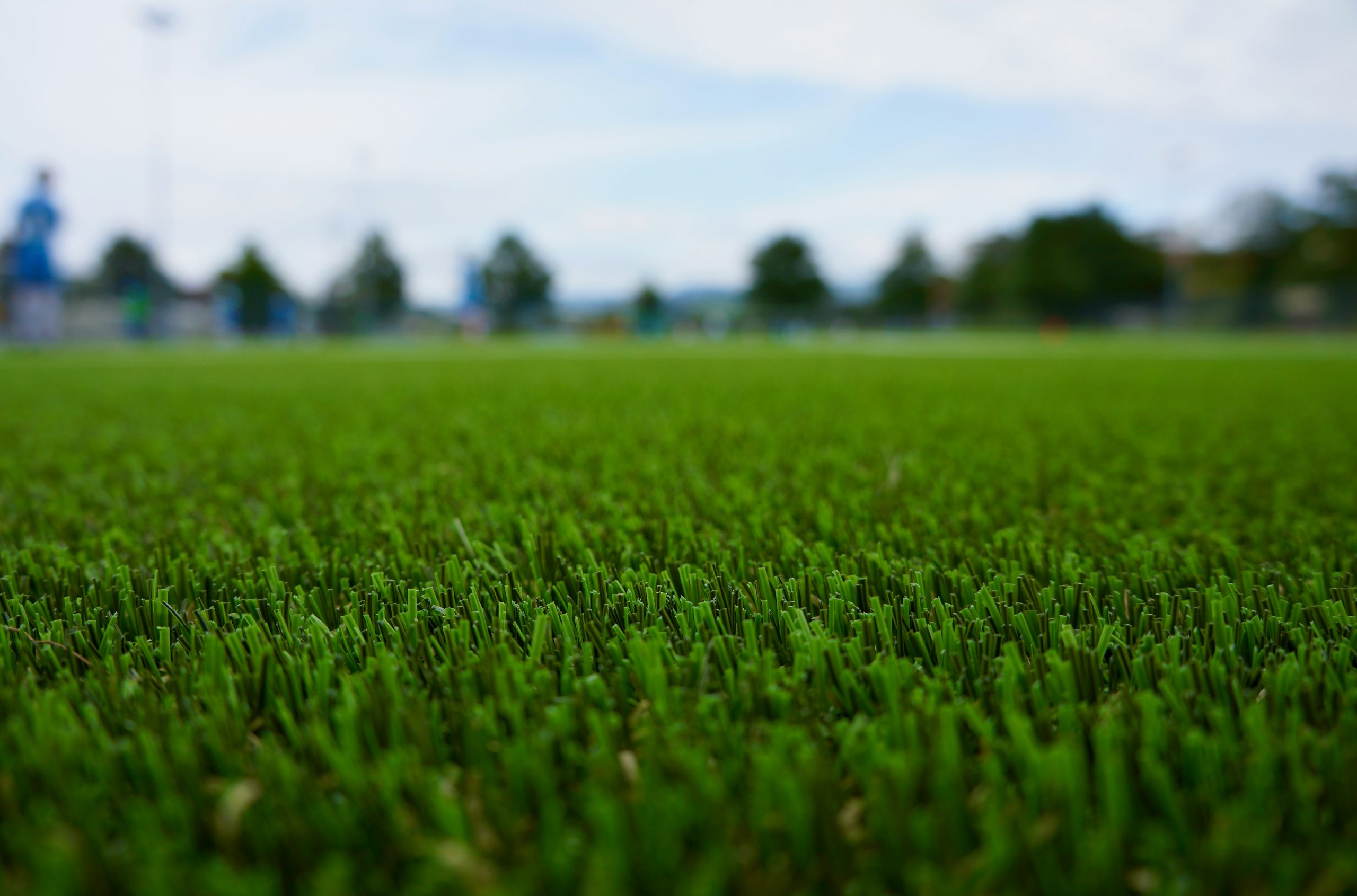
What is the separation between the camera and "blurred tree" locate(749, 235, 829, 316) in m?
83.9

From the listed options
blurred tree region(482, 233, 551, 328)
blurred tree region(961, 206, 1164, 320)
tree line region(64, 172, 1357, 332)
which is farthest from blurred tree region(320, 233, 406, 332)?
blurred tree region(961, 206, 1164, 320)

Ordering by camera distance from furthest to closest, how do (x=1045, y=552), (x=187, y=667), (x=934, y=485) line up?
(x=934, y=485), (x=1045, y=552), (x=187, y=667)

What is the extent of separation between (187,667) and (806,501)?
1205 mm

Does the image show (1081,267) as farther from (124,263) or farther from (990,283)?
(124,263)

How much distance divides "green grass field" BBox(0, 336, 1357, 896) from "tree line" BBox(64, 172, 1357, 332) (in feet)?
143

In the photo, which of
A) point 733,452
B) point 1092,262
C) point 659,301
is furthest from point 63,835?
point 659,301

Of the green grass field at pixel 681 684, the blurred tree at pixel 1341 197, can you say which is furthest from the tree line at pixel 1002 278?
the green grass field at pixel 681 684

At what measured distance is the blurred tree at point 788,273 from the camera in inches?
3302

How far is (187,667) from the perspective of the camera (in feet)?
2.95

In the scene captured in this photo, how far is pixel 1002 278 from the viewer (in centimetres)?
7088

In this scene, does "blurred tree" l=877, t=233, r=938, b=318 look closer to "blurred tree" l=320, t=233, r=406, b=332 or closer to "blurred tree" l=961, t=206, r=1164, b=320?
"blurred tree" l=961, t=206, r=1164, b=320

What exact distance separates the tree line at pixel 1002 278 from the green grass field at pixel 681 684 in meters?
43.4

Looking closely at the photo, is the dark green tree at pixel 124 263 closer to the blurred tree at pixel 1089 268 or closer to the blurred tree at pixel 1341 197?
the blurred tree at pixel 1089 268

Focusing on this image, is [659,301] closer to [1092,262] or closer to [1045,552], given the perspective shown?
[1092,262]
